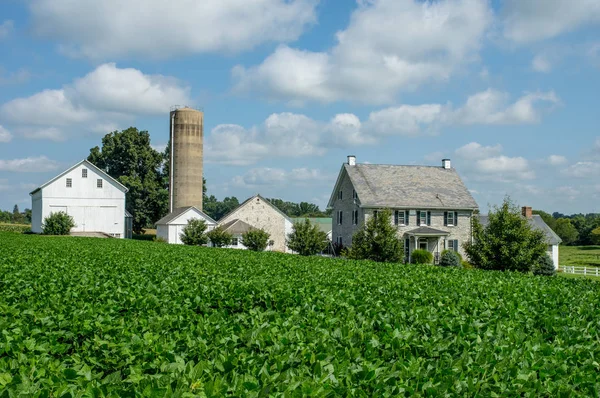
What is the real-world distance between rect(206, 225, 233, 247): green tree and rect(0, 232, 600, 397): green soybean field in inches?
1751

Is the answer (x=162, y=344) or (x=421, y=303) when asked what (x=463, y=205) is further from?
(x=162, y=344)

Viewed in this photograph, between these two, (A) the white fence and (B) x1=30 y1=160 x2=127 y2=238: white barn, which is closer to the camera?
(A) the white fence

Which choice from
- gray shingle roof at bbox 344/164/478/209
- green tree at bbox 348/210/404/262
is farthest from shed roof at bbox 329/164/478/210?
green tree at bbox 348/210/404/262

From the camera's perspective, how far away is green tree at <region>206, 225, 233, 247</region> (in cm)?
5666

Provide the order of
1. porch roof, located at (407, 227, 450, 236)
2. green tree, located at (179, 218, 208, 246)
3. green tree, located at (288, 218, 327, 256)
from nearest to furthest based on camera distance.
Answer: green tree, located at (288, 218, 327, 256) → porch roof, located at (407, 227, 450, 236) → green tree, located at (179, 218, 208, 246)

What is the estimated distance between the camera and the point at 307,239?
152 feet

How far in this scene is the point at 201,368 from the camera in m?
4.74

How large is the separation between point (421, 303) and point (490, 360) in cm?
470

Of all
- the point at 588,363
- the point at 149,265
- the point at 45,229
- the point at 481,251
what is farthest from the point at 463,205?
the point at 588,363

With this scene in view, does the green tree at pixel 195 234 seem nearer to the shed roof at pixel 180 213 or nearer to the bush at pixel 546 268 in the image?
the shed roof at pixel 180 213

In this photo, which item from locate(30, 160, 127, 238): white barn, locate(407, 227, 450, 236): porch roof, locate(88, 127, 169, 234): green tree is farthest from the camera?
locate(88, 127, 169, 234): green tree

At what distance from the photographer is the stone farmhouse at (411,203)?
4778 cm

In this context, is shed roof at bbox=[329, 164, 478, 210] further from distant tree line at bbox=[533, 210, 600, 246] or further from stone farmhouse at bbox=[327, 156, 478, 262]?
distant tree line at bbox=[533, 210, 600, 246]

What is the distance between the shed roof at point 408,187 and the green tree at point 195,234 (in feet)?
49.7
